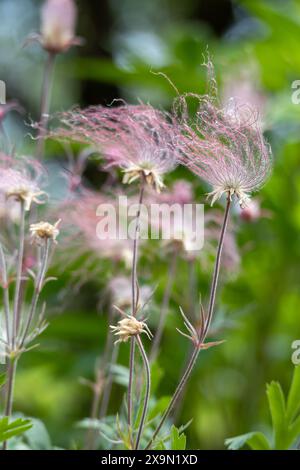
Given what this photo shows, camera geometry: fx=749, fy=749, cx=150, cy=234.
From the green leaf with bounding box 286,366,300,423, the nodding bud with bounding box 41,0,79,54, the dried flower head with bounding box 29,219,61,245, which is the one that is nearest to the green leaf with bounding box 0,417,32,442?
the dried flower head with bounding box 29,219,61,245

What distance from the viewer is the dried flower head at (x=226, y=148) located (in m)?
0.58

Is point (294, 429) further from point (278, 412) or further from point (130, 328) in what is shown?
point (130, 328)

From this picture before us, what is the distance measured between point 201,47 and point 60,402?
99 centimetres

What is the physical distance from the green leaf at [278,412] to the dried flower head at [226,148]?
0.64ft

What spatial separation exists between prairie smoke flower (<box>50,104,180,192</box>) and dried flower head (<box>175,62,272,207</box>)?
0.04 m

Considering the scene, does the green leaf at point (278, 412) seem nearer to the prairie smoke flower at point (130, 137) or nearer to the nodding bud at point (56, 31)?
the prairie smoke flower at point (130, 137)

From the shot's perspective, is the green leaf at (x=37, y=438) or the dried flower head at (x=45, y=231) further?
the green leaf at (x=37, y=438)

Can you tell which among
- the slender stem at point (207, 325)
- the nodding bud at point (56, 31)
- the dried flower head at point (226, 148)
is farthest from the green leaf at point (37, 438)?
the nodding bud at point (56, 31)

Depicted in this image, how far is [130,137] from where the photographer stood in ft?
2.16

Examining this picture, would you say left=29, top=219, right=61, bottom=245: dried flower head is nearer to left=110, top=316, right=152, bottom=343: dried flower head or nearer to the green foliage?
left=110, top=316, right=152, bottom=343: dried flower head

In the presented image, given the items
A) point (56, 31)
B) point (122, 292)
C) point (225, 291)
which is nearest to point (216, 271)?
point (122, 292)

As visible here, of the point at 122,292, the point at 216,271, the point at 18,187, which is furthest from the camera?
the point at 122,292
